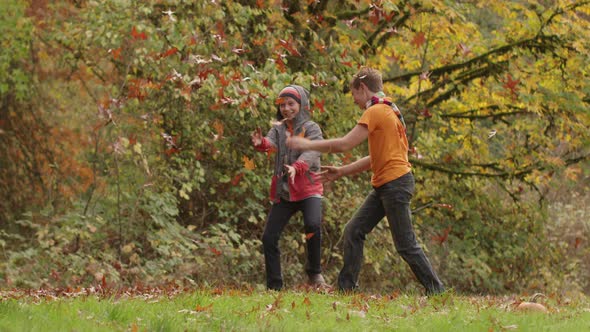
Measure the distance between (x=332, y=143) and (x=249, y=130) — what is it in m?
4.82

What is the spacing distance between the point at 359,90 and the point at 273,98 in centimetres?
294

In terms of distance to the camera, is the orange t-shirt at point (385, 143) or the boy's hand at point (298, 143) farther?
the orange t-shirt at point (385, 143)

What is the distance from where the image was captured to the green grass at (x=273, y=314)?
5039 millimetres

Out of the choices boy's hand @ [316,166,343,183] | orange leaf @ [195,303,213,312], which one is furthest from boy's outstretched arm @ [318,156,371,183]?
orange leaf @ [195,303,213,312]

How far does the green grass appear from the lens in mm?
5039

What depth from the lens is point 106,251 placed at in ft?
36.8

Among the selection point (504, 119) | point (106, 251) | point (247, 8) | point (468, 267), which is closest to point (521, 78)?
point (504, 119)

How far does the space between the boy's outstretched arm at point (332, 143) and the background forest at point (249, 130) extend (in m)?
1.92

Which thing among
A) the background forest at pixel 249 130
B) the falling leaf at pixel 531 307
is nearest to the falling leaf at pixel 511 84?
the background forest at pixel 249 130

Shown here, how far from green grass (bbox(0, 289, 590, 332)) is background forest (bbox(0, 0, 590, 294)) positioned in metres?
2.51

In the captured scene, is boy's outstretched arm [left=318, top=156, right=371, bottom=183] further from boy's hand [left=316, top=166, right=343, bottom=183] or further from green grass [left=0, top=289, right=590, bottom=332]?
green grass [left=0, top=289, right=590, bottom=332]

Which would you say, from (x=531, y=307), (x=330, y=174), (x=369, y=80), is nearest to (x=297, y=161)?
(x=330, y=174)

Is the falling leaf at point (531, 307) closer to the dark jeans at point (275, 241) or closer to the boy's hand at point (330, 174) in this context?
the boy's hand at point (330, 174)

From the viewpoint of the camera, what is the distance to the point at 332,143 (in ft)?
22.7
